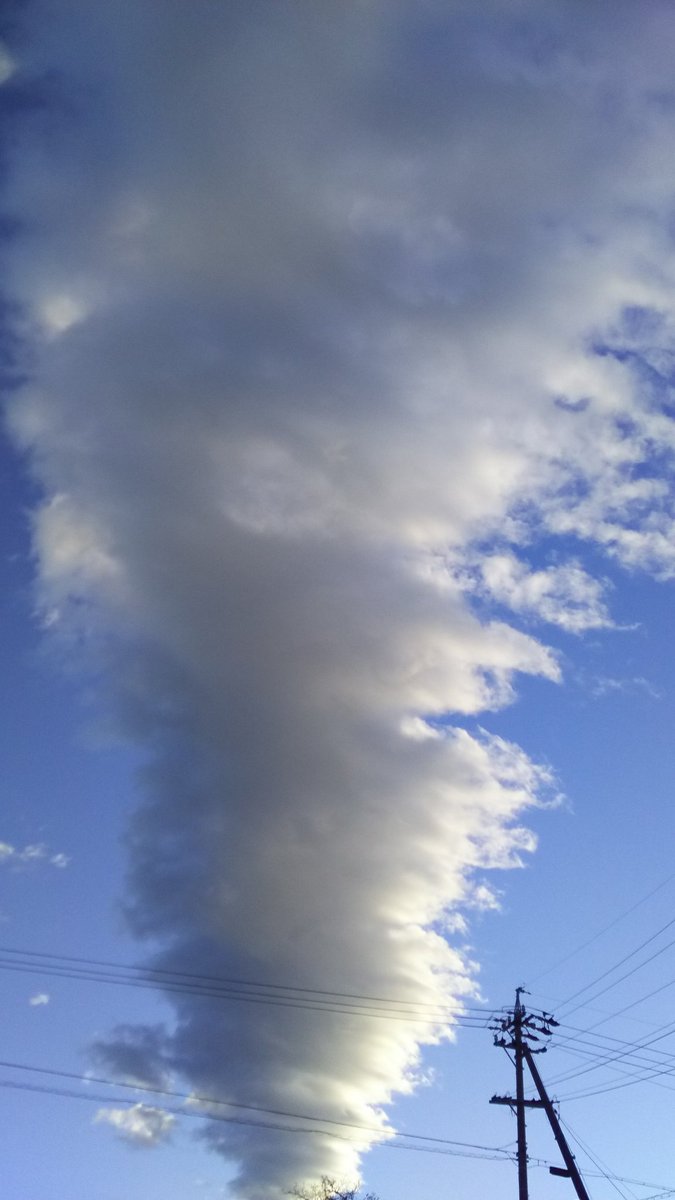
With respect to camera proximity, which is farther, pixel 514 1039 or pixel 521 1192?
pixel 514 1039

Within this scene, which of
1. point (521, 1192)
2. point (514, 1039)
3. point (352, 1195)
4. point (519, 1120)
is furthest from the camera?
point (352, 1195)

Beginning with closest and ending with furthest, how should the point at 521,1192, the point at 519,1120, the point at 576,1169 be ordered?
the point at 576,1169, the point at 521,1192, the point at 519,1120

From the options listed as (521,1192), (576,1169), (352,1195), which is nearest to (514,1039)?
(521,1192)

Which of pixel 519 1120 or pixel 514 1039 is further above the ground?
pixel 514 1039

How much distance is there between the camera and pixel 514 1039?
5250cm

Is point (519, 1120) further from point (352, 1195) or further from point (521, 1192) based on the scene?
point (352, 1195)

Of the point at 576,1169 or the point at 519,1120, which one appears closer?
the point at 576,1169

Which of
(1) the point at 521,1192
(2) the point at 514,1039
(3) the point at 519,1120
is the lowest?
(1) the point at 521,1192

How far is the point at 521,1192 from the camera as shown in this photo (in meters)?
45.0

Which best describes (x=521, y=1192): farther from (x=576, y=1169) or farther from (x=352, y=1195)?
(x=352, y=1195)

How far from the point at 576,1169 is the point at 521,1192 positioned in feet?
25.1

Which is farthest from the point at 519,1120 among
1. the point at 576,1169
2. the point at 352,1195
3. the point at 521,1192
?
the point at 352,1195

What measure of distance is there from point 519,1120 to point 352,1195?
155 ft

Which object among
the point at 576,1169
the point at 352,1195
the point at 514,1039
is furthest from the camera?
the point at 352,1195
